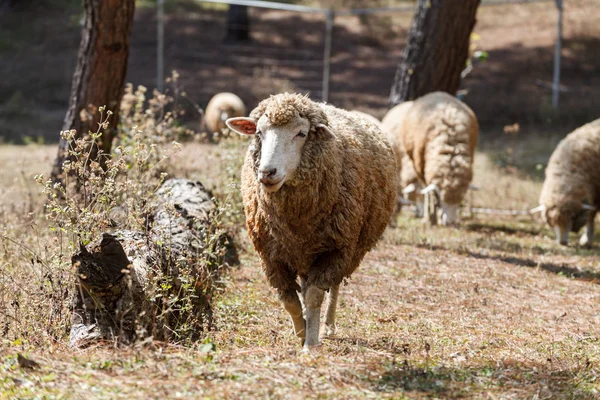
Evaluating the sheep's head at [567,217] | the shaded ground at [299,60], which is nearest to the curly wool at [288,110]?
the sheep's head at [567,217]

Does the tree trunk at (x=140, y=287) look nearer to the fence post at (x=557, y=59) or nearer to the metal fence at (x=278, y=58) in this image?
the fence post at (x=557, y=59)

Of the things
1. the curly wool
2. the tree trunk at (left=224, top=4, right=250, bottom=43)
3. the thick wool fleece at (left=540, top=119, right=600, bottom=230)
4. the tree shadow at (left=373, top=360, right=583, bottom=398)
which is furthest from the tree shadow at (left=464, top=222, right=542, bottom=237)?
the tree trunk at (left=224, top=4, right=250, bottom=43)

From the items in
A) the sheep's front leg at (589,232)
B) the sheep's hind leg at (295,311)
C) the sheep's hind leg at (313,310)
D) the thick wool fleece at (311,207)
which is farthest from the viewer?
the sheep's front leg at (589,232)

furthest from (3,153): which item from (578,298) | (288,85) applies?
(578,298)

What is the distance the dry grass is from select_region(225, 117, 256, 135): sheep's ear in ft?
4.85

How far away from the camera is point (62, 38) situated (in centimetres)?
2455

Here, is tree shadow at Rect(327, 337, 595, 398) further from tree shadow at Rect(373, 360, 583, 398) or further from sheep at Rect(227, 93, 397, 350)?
sheep at Rect(227, 93, 397, 350)

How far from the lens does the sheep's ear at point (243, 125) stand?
5.71 metres

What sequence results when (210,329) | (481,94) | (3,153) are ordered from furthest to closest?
(481,94) < (3,153) < (210,329)

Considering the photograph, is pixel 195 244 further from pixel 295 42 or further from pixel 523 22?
pixel 523 22

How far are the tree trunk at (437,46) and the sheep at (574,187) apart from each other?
2.53 metres

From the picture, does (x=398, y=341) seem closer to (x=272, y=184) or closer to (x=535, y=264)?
(x=272, y=184)

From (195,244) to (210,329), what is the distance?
0.74m

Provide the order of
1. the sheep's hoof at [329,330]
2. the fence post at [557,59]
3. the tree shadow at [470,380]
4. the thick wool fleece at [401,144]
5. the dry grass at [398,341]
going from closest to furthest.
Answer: the dry grass at [398,341]
the tree shadow at [470,380]
the sheep's hoof at [329,330]
the thick wool fleece at [401,144]
the fence post at [557,59]
